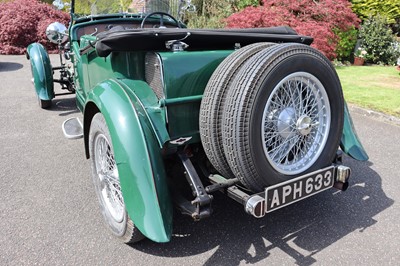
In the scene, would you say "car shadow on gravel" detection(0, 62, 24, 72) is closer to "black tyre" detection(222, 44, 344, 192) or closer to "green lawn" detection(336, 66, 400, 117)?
"green lawn" detection(336, 66, 400, 117)

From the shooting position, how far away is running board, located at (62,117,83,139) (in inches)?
119

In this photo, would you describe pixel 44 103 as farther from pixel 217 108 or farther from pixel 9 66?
pixel 9 66

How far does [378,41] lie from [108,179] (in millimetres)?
10677

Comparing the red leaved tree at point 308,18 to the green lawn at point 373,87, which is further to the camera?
the red leaved tree at point 308,18

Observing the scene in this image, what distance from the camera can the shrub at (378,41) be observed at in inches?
408

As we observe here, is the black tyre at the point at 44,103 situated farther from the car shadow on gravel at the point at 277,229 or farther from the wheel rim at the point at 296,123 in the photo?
the wheel rim at the point at 296,123

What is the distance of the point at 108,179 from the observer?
2.47 metres

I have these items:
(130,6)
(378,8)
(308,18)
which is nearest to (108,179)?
(130,6)

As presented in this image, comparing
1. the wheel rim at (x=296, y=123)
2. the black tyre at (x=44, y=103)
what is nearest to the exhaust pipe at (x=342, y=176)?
the wheel rim at (x=296, y=123)

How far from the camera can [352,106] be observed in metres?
5.59

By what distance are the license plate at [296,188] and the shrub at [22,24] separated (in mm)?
13695

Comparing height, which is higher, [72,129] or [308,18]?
[308,18]

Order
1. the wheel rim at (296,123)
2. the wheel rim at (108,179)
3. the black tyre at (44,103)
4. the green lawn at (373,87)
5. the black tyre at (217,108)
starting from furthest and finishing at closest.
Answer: the green lawn at (373,87) < the black tyre at (44,103) < the wheel rim at (108,179) < the wheel rim at (296,123) < the black tyre at (217,108)

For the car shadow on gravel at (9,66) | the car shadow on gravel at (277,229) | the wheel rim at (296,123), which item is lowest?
the car shadow on gravel at (277,229)
